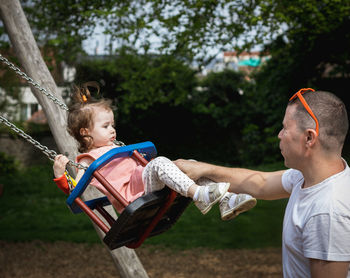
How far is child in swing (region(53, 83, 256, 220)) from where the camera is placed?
230cm

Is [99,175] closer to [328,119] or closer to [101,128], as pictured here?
[101,128]

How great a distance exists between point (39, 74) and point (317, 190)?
269cm

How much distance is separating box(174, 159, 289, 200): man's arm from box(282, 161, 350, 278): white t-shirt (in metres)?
0.45

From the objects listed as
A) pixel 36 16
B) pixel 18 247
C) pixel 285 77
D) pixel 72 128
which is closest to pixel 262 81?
pixel 285 77

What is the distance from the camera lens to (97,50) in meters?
8.30

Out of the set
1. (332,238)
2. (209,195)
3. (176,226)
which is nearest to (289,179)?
(209,195)

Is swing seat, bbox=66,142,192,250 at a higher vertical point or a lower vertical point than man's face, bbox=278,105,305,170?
lower

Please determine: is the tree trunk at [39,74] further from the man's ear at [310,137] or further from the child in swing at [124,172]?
the man's ear at [310,137]

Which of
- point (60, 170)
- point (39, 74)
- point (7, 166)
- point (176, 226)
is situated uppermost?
point (39, 74)

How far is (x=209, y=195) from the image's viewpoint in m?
2.27

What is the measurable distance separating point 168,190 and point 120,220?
1.07 ft

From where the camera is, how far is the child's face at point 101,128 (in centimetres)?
279

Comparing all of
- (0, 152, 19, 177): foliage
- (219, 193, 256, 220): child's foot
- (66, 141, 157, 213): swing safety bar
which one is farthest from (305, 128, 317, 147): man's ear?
(0, 152, 19, 177): foliage

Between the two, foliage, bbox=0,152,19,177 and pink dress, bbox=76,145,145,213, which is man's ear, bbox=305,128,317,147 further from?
foliage, bbox=0,152,19,177
